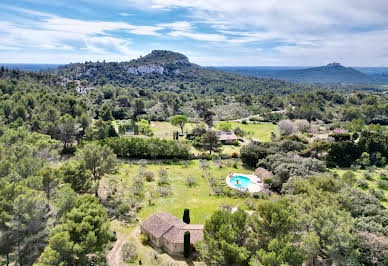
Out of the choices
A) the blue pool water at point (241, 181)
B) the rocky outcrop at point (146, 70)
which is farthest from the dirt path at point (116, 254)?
the rocky outcrop at point (146, 70)

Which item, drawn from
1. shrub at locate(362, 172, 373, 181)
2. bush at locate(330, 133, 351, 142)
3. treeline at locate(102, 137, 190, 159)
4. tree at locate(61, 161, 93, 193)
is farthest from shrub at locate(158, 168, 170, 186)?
bush at locate(330, 133, 351, 142)

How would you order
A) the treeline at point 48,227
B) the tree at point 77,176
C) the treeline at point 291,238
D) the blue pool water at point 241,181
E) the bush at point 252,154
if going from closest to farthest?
the treeline at point 48,227 < the treeline at point 291,238 < the tree at point 77,176 < the blue pool water at point 241,181 < the bush at point 252,154

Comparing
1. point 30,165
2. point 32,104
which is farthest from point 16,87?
point 30,165

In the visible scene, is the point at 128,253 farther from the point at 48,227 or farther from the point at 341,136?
the point at 341,136

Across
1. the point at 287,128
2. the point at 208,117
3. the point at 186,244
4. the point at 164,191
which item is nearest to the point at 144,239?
the point at 186,244

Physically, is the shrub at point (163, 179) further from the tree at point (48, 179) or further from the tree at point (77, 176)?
the tree at point (48, 179)

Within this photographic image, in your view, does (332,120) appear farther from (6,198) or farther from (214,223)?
(6,198)
